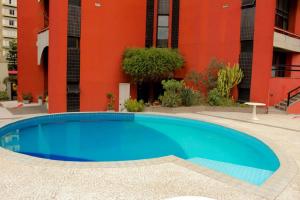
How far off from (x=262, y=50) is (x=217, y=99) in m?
4.10

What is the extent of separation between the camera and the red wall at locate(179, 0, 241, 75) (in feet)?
56.6

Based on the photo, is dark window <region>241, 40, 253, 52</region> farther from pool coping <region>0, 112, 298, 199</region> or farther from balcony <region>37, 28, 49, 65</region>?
balcony <region>37, 28, 49, 65</region>

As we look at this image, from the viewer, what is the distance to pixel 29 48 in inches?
867

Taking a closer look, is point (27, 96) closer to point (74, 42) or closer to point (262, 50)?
point (74, 42)

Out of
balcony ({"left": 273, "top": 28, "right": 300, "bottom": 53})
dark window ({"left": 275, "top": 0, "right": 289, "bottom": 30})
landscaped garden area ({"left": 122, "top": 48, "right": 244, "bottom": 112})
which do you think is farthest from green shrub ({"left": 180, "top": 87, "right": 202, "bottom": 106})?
dark window ({"left": 275, "top": 0, "right": 289, "bottom": 30})

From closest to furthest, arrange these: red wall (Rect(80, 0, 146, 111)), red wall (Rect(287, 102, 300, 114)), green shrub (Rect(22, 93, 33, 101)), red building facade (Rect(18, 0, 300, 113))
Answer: red wall (Rect(287, 102, 300, 114)) → red building facade (Rect(18, 0, 300, 113)) → red wall (Rect(80, 0, 146, 111)) → green shrub (Rect(22, 93, 33, 101))

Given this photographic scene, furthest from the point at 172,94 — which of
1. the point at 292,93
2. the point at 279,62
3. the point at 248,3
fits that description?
the point at 279,62

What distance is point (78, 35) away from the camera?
54.2ft

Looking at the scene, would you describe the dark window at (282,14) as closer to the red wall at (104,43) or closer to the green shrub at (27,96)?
the red wall at (104,43)

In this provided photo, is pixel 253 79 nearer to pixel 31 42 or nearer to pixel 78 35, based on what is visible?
pixel 78 35

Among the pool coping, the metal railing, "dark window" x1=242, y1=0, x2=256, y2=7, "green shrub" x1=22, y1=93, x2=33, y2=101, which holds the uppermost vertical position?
"dark window" x1=242, y1=0, x2=256, y2=7

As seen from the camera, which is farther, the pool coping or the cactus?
the cactus

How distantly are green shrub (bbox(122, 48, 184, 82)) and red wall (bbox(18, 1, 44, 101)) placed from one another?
7.87m

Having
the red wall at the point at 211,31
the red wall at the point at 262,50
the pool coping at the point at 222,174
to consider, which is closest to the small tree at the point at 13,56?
the red wall at the point at 211,31
